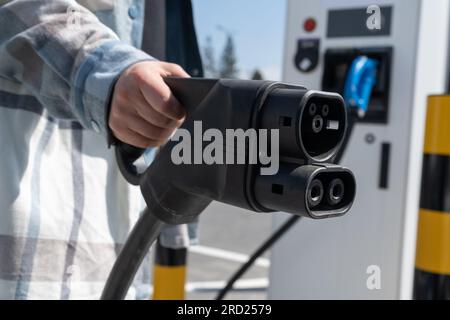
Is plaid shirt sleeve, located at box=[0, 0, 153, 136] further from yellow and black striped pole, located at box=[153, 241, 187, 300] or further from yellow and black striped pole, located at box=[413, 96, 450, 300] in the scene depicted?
yellow and black striped pole, located at box=[153, 241, 187, 300]

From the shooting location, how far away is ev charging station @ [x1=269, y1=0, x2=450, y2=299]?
2045mm

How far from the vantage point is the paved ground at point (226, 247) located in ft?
13.6

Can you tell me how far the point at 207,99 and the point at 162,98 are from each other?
56 mm

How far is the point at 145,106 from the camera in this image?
0.71 metres

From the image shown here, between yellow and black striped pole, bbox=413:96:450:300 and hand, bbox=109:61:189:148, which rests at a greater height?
hand, bbox=109:61:189:148

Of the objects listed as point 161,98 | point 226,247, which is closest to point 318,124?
point 161,98

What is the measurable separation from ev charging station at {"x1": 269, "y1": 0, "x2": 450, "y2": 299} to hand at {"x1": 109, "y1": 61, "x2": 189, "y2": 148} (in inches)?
55.1

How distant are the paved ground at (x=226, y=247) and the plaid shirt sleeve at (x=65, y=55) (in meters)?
2.96

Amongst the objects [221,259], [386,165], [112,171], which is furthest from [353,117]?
[221,259]

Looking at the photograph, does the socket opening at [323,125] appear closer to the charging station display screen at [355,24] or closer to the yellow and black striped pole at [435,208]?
the yellow and black striped pole at [435,208]

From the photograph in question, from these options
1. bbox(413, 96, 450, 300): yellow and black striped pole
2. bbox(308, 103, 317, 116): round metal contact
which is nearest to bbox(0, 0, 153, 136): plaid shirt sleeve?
bbox(308, 103, 317, 116): round metal contact

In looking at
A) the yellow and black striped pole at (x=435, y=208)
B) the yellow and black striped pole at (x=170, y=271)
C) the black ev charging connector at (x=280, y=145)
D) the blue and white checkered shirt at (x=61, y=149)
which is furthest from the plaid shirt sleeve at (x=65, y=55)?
the yellow and black striped pole at (x=170, y=271)

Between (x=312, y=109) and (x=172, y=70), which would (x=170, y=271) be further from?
(x=312, y=109)

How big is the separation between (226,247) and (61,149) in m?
4.48
